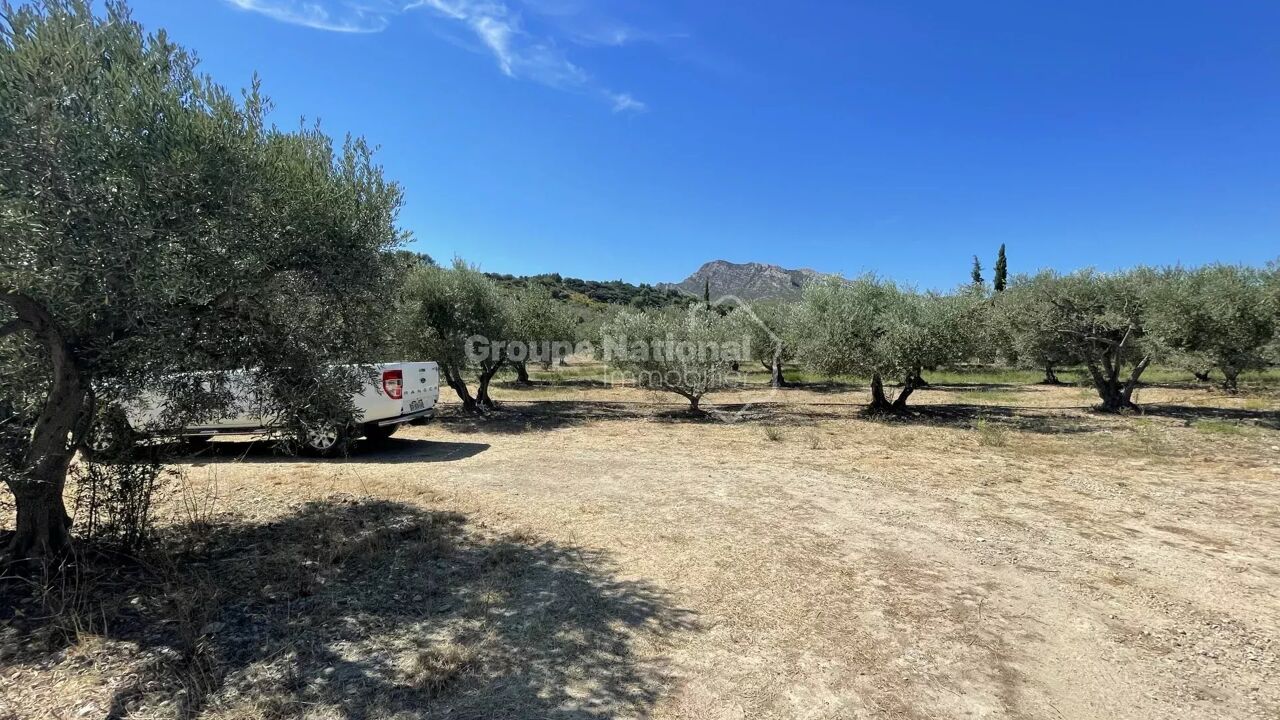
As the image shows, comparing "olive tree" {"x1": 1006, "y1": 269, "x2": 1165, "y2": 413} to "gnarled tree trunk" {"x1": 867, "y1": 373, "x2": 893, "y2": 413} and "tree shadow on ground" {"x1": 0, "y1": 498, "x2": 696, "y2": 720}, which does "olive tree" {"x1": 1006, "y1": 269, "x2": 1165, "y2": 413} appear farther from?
"tree shadow on ground" {"x1": 0, "y1": 498, "x2": 696, "y2": 720}

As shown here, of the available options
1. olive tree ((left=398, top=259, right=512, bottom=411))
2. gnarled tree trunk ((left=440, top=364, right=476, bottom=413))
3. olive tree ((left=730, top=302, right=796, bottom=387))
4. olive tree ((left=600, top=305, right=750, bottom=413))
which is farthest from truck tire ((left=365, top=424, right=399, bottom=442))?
olive tree ((left=730, top=302, right=796, bottom=387))

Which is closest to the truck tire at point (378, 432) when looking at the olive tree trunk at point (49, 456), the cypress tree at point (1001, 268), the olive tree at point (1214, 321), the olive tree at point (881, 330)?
the olive tree trunk at point (49, 456)

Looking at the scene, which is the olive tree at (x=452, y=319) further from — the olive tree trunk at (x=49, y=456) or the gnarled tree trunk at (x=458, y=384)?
the olive tree trunk at (x=49, y=456)

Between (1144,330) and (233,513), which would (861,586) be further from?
(1144,330)

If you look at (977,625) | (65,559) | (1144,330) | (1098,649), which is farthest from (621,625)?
(1144,330)

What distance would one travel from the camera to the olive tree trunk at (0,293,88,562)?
359 centimetres

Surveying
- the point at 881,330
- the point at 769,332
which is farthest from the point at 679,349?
the point at 769,332

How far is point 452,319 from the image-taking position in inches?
572

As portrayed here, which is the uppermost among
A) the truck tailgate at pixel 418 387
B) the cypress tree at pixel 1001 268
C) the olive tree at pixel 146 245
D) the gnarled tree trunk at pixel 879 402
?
the cypress tree at pixel 1001 268

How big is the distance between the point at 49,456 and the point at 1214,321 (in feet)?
69.4

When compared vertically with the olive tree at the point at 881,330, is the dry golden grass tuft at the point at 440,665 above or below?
below

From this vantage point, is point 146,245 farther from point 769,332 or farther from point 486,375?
point 769,332

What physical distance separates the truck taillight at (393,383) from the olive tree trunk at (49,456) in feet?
16.2

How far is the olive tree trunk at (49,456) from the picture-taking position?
3592 millimetres
